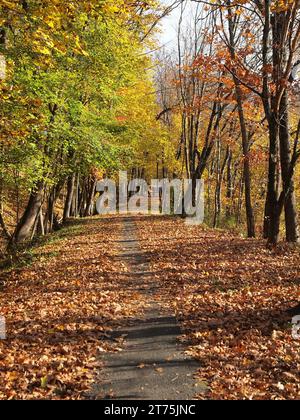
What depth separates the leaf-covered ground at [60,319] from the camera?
5734mm

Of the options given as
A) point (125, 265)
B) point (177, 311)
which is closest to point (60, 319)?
point (177, 311)

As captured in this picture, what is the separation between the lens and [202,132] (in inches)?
1422

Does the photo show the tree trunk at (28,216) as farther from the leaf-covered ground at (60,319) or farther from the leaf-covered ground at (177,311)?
the leaf-covered ground at (60,319)

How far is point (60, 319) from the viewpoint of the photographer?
810 cm

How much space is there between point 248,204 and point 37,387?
13.2m

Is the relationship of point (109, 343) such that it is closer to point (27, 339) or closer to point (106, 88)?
point (27, 339)

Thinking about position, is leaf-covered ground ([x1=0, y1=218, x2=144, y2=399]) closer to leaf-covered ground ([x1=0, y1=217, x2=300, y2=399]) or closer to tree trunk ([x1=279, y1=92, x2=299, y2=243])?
leaf-covered ground ([x1=0, y1=217, x2=300, y2=399])

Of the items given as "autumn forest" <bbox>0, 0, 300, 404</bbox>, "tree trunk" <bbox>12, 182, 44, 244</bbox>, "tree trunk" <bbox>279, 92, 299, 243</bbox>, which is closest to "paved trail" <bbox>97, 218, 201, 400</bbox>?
"autumn forest" <bbox>0, 0, 300, 404</bbox>

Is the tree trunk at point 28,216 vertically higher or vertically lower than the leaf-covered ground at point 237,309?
higher

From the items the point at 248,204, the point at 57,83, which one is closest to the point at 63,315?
the point at 57,83

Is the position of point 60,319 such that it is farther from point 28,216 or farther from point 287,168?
point 28,216

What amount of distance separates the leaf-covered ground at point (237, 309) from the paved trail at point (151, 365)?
0.82ft

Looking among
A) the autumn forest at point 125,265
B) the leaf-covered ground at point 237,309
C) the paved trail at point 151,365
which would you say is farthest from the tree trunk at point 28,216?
Answer: the paved trail at point 151,365
